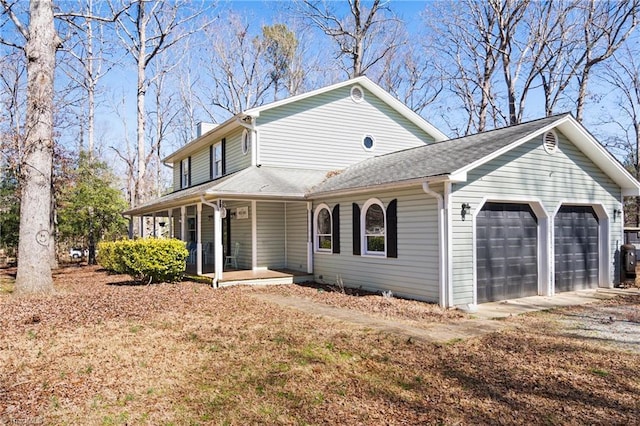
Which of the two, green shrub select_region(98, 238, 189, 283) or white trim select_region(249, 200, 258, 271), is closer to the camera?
green shrub select_region(98, 238, 189, 283)

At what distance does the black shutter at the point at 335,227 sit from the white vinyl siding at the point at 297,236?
1.66 metres

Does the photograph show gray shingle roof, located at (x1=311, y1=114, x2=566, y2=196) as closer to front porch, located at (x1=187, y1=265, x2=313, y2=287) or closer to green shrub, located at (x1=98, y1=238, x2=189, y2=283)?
front porch, located at (x1=187, y1=265, x2=313, y2=287)

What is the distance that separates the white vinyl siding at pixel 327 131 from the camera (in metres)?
14.7

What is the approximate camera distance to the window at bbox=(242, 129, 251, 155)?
580 inches

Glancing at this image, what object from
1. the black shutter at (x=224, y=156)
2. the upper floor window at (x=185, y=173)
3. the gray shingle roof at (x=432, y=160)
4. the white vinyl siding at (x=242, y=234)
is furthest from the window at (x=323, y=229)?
the upper floor window at (x=185, y=173)

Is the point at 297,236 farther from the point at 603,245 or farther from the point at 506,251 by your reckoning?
the point at 603,245

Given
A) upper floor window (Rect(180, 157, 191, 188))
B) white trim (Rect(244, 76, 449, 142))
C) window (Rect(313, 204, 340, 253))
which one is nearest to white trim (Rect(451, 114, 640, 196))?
window (Rect(313, 204, 340, 253))

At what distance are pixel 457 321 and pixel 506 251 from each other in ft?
10.3

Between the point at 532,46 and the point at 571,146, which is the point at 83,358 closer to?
the point at 571,146

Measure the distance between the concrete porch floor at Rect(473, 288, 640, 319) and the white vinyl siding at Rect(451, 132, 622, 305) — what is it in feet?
1.77

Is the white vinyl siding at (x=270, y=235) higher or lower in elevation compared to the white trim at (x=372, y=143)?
lower

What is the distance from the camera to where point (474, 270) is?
9.34 meters

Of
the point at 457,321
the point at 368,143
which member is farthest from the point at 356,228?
the point at 368,143

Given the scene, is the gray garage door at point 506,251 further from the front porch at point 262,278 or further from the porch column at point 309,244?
the front porch at point 262,278
